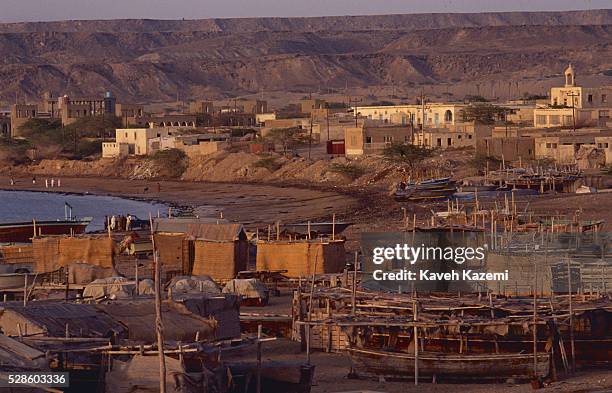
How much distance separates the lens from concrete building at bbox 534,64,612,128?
6662 cm

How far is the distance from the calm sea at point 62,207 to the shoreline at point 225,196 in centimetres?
95

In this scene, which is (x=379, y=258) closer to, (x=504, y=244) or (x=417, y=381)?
(x=504, y=244)

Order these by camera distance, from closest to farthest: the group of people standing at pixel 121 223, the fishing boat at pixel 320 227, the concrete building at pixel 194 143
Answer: the fishing boat at pixel 320 227, the group of people standing at pixel 121 223, the concrete building at pixel 194 143

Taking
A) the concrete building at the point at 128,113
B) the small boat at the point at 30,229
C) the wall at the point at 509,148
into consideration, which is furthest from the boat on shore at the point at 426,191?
the concrete building at the point at 128,113

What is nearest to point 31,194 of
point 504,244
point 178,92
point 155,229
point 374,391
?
point 155,229

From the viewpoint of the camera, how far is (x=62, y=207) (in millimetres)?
58750

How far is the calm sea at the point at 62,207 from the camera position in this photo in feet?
173

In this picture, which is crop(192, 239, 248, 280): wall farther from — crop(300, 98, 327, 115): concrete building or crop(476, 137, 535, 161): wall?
crop(300, 98, 327, 115): concrete building

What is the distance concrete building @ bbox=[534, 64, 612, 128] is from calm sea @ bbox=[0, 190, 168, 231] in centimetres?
1919

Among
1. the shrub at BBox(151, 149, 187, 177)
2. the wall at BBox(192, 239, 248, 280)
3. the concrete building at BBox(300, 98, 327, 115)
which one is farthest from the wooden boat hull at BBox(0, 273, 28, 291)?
the concrete building at BBox(300, 98, 327, 115)

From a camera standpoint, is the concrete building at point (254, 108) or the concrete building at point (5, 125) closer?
the concrete building at point (5, 125)

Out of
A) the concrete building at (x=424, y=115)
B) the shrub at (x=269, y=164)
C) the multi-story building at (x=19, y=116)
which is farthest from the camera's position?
the multi-story building at (x=19, y=116)

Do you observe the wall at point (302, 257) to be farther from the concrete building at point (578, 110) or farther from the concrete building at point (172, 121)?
the concrete building at point (172, 121)

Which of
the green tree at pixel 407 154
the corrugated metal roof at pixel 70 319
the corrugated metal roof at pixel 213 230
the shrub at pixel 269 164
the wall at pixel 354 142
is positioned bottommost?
the corrugated metal roof at pixel 70 319
